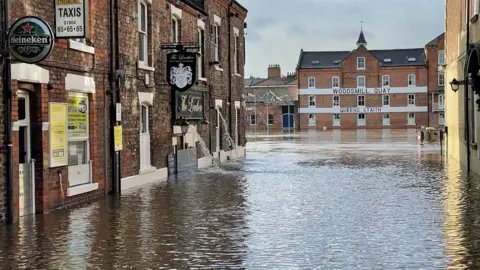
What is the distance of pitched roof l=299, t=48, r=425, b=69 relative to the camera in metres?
85.9

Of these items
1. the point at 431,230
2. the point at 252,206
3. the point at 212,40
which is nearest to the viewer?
the point at 431,230

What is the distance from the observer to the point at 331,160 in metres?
28.0

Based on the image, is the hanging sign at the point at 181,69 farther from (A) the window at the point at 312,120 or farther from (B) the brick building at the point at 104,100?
(A) the window at the point at 312,120

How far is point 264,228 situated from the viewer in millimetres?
11086

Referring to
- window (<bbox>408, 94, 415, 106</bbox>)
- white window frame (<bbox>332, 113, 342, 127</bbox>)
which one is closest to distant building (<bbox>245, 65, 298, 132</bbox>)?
white window frame (<bbox>332, 113, 342, 127</bbox>)

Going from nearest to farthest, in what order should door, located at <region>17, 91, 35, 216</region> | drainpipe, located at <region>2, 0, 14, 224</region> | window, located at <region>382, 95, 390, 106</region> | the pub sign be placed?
drainpipe, located at <region>2, 0, 14, 224</region> → door, located at <region>17, 91, 35, 216</region> → the pub sign → window, located at <region>382, 95, 390, 106</region>

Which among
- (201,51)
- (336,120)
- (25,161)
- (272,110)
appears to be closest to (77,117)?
(25,161)

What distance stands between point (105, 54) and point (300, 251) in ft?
29.1

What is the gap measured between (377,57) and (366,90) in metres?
5.12

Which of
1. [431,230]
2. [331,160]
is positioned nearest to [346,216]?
[431,230]

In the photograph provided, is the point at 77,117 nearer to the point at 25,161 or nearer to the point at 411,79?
the point at 25,161

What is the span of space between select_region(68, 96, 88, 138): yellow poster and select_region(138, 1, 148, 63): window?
4.27 m

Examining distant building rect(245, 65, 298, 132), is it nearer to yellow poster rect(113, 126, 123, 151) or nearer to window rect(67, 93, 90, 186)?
yellow poster rect(113, 126, 123, 151)

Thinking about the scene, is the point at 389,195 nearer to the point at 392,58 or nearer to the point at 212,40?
the point at 212,40
